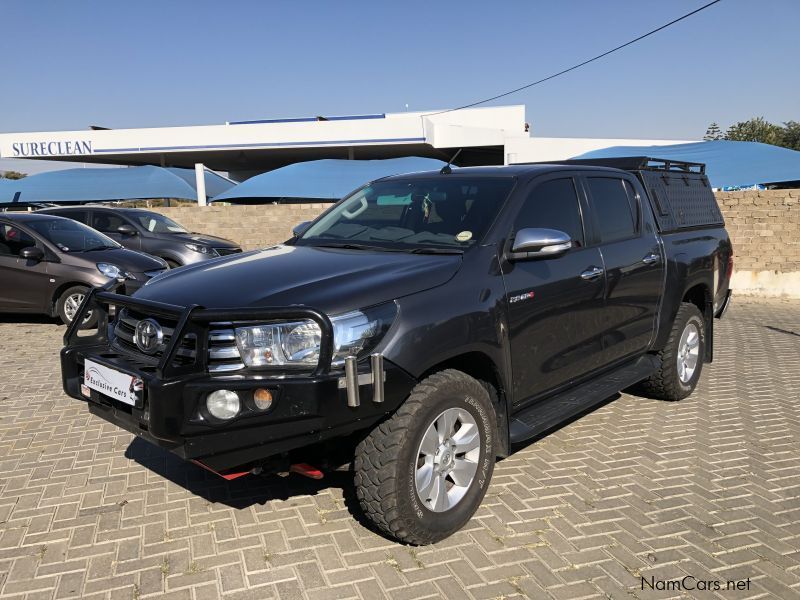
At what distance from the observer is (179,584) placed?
284cm

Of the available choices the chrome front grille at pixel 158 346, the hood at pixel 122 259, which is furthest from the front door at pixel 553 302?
the hood at pixel 122 259

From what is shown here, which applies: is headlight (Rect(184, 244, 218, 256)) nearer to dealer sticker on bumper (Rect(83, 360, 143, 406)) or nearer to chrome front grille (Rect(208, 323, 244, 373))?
dealer sticker on bumper (Rect(83, 360, 143, 406))

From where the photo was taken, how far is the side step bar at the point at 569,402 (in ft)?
11.8

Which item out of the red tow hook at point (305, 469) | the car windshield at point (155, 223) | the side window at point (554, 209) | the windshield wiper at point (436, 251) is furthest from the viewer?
the car windshield at point (155, 223)

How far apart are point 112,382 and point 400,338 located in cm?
141

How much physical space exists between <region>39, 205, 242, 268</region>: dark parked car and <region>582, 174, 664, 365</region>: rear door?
8.49 meters

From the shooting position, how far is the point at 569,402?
4031 millimetres

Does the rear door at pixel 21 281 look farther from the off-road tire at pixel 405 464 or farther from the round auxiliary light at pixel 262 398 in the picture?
the off-road tire at pixel 405 464

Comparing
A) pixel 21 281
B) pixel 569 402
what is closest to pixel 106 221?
pixel 21 281

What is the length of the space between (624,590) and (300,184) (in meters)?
16.2

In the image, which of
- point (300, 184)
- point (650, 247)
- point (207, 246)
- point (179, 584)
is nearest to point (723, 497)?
point (650, 247)

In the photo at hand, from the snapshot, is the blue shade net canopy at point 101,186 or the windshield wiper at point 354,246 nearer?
the windshield wiper at point 354,246

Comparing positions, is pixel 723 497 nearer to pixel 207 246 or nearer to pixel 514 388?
pixel 514 388

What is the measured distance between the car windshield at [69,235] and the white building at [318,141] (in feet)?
71.0
